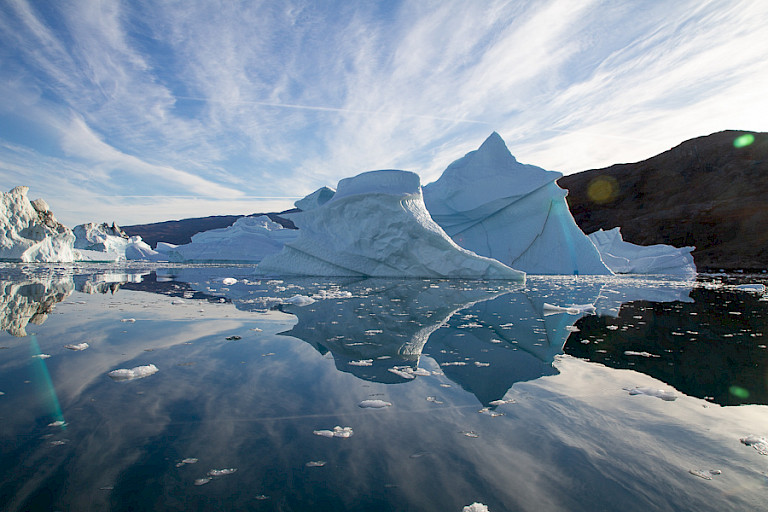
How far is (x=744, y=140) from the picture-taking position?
43.8 meters

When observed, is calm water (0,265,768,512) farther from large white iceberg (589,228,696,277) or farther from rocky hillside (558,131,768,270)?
rocky hillside (558,131,768,270)

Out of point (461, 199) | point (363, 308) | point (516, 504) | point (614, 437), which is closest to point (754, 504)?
point (614, 437)

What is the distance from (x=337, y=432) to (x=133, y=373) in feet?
4.69

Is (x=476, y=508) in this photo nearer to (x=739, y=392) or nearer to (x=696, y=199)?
(x=739, y=392)

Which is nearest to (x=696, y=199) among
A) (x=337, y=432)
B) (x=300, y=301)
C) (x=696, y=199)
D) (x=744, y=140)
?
(x=696, y=199)

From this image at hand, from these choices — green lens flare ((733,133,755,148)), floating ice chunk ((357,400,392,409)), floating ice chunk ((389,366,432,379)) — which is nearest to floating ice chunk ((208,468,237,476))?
floating ice chunk ((357,400,392,409))

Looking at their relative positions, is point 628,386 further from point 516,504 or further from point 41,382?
point 41,382

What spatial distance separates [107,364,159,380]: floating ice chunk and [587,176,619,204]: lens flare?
180 ft

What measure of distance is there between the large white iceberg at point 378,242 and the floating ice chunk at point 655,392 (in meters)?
8.36

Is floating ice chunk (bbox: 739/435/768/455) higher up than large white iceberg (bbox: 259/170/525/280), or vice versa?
large white iceberg (bbox: 259/170/525/280)

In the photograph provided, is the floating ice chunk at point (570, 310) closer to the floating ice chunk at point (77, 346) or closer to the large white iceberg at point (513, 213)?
the floating ice chunk at point (77, 346)

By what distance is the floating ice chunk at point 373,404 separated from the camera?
1.89m

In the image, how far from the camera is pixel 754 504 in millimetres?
1193

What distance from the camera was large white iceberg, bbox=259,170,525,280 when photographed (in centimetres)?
1080
